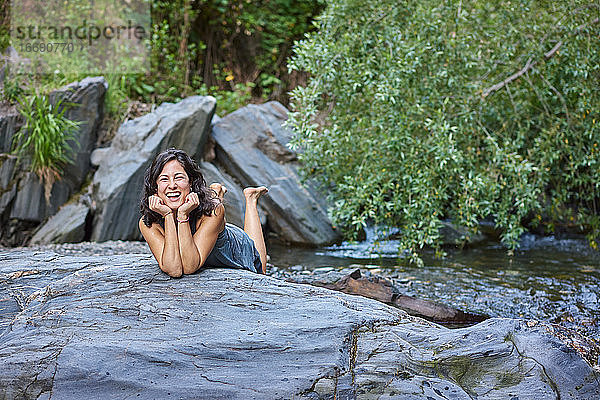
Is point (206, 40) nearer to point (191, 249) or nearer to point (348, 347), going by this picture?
point (191, 249)

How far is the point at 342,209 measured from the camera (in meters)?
6.37

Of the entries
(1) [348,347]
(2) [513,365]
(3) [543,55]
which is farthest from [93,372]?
(3) [543,55]

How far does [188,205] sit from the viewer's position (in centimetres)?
312

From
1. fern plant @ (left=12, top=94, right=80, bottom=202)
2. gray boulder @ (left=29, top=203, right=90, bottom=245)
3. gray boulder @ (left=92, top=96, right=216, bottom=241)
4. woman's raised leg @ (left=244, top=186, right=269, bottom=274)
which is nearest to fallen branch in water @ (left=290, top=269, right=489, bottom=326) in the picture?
woman's raised leg @ (left=244, top=186, right=269, bottom=274)

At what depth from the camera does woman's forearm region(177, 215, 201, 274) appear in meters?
3.09

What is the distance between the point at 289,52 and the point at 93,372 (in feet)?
Answer: 38.5

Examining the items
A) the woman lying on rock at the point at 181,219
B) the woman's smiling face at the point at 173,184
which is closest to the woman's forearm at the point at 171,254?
Result: the woman lying on rock at the point at 181,219

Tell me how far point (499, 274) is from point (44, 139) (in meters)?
6.00

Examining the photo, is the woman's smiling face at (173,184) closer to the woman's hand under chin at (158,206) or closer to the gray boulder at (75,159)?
the woman's hand under chin at (158,206)

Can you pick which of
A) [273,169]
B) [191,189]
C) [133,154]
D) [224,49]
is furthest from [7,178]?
[224,49]

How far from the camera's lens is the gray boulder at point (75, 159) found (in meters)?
7.69

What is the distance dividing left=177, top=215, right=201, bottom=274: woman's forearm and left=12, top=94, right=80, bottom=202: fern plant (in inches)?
210

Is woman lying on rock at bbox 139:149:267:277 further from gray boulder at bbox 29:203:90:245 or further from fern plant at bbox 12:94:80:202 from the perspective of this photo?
fern plant at bbox 12:94:80:202

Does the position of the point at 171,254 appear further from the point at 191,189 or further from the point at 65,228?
the point at 65,228
